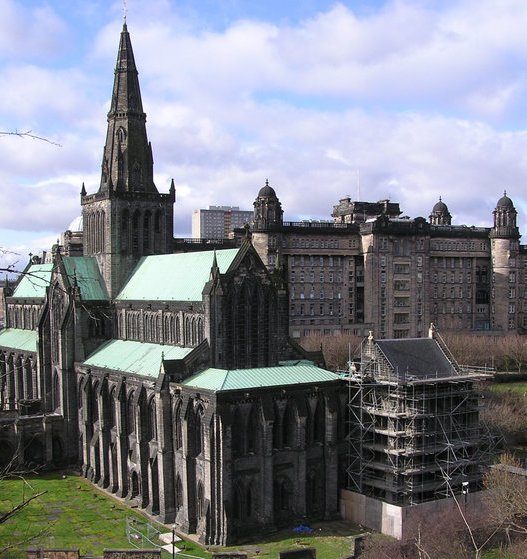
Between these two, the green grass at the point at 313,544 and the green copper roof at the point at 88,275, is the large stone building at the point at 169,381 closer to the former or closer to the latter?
the green copper roof at the point at 88,275

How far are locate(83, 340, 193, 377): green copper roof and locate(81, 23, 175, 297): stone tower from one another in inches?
309

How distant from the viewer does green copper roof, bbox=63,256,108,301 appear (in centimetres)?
8538

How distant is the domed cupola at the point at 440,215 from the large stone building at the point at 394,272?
16.7m

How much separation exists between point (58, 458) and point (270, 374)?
103ft

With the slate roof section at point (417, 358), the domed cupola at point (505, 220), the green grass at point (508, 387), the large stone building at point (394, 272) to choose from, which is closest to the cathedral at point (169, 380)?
the slate roof section at point (417, 358)

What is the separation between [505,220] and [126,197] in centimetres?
9568

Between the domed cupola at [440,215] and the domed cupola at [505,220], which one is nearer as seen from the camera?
the domed cupola at [505,220]

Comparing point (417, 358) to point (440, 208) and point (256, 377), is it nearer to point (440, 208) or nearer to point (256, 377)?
point (256, 377)

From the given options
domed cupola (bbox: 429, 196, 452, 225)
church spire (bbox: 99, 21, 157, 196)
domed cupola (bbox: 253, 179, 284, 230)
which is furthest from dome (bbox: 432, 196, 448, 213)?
church spire (bbox: 99, 21, 157, 196)

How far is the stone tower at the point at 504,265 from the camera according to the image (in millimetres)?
153750

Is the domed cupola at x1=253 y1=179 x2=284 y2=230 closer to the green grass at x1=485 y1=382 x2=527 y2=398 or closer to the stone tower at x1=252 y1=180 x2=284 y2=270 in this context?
the stone tower at x1=252 y1=180 x2=284 y2=270

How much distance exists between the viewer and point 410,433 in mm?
63094

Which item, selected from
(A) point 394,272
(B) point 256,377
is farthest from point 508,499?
(A) point 394,272

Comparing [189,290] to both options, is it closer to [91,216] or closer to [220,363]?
[220,363]
